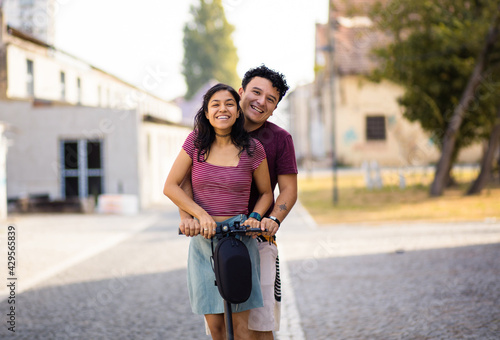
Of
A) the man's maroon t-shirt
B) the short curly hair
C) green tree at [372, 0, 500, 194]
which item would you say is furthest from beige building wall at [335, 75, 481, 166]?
the man's maroon t-shirt

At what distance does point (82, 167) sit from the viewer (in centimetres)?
2077

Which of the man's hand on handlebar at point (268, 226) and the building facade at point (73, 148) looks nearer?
the man's hand on handlebar at point (268, 226)

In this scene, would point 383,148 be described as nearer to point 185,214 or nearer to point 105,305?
point 105,305

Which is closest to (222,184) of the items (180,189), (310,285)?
(180,189)

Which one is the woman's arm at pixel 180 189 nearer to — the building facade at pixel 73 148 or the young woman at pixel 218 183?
the young woman at pixel 218 183

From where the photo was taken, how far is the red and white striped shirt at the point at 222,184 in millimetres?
3100

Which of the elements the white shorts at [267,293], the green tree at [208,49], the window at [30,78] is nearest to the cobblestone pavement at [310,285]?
the white shorts at [267,293]

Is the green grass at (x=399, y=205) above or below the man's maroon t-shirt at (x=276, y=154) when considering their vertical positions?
below

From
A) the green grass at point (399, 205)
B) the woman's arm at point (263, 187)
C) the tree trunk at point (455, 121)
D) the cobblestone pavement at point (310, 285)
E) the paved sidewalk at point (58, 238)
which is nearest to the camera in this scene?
the woman's arm at point (263, 187)

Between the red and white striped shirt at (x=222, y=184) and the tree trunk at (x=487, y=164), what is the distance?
16.8m

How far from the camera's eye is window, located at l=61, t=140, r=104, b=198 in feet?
68.0

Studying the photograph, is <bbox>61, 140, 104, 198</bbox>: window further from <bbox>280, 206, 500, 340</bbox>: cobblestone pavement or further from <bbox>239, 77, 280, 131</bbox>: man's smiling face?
<bbox>239, 77, 280, 131</bbox>: man's smiling face

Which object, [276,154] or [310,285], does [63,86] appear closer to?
[310,285]

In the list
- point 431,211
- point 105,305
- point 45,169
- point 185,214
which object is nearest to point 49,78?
point 45,169
